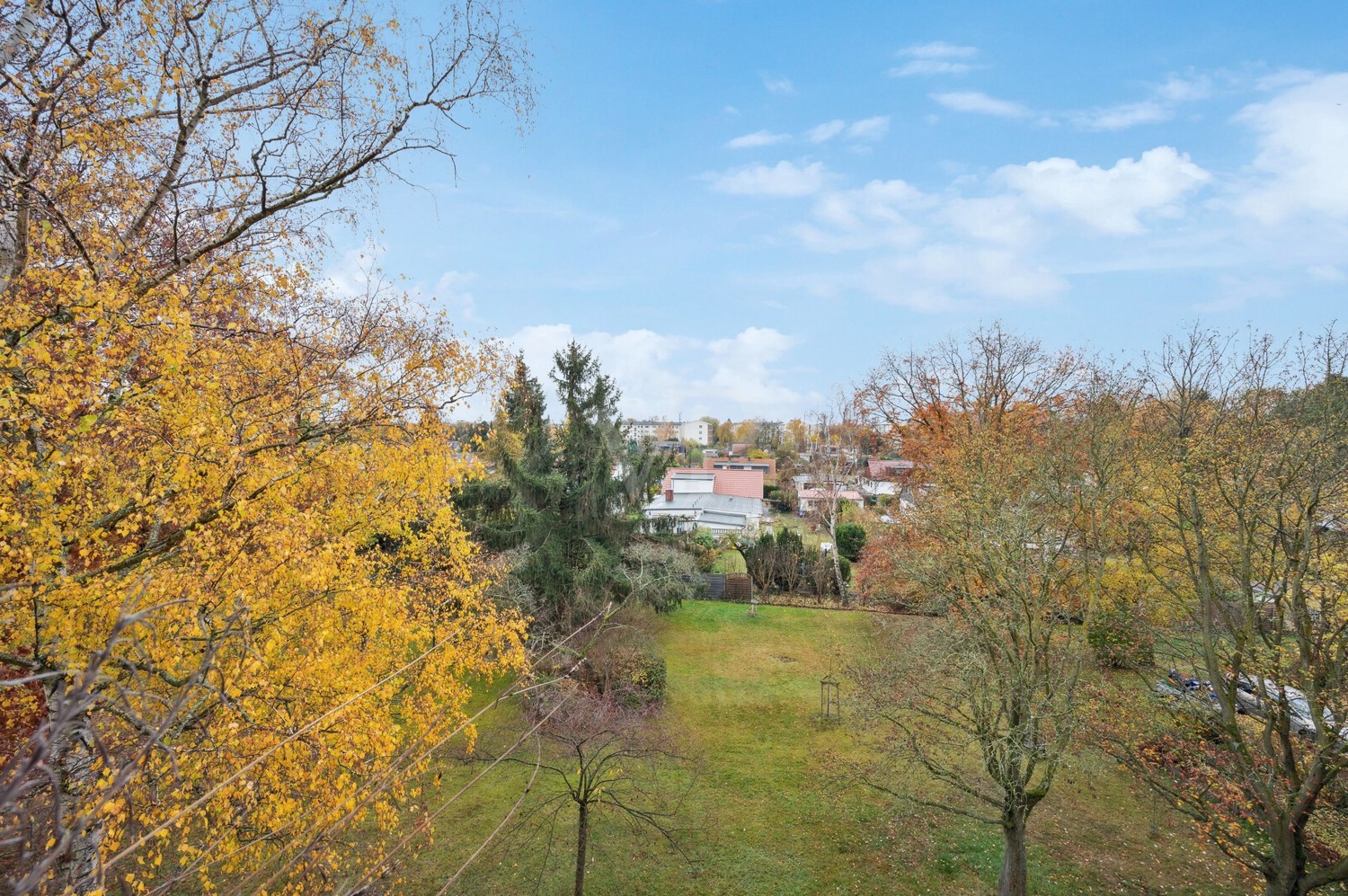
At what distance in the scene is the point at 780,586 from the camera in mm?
23484

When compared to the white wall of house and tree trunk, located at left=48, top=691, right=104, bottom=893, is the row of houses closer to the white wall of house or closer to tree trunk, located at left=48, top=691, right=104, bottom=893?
the white wall of house

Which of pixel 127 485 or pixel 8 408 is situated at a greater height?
pixel 8 408

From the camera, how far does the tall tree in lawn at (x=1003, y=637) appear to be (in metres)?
7.70

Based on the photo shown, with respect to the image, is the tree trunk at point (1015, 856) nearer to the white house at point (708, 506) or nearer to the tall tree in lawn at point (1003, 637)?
the tall tree in lawn at point (1003, 637)

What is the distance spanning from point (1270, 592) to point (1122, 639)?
→ 3202 millimetres

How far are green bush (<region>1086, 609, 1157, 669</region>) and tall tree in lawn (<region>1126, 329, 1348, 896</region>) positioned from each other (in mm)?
680

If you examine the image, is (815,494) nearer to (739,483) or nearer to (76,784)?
(739,483)

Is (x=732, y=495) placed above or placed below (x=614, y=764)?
above

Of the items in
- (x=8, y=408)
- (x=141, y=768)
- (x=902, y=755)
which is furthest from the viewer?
(x=902, y=755)

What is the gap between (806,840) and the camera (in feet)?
31.2

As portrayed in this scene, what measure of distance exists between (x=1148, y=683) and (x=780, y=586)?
1497 cm

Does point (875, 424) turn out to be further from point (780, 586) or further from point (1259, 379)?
point (1259, 379)

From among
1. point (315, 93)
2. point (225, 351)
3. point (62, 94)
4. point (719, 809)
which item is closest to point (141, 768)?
point (225, 351)

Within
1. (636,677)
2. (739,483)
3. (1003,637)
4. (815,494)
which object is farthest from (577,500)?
(815,494)
